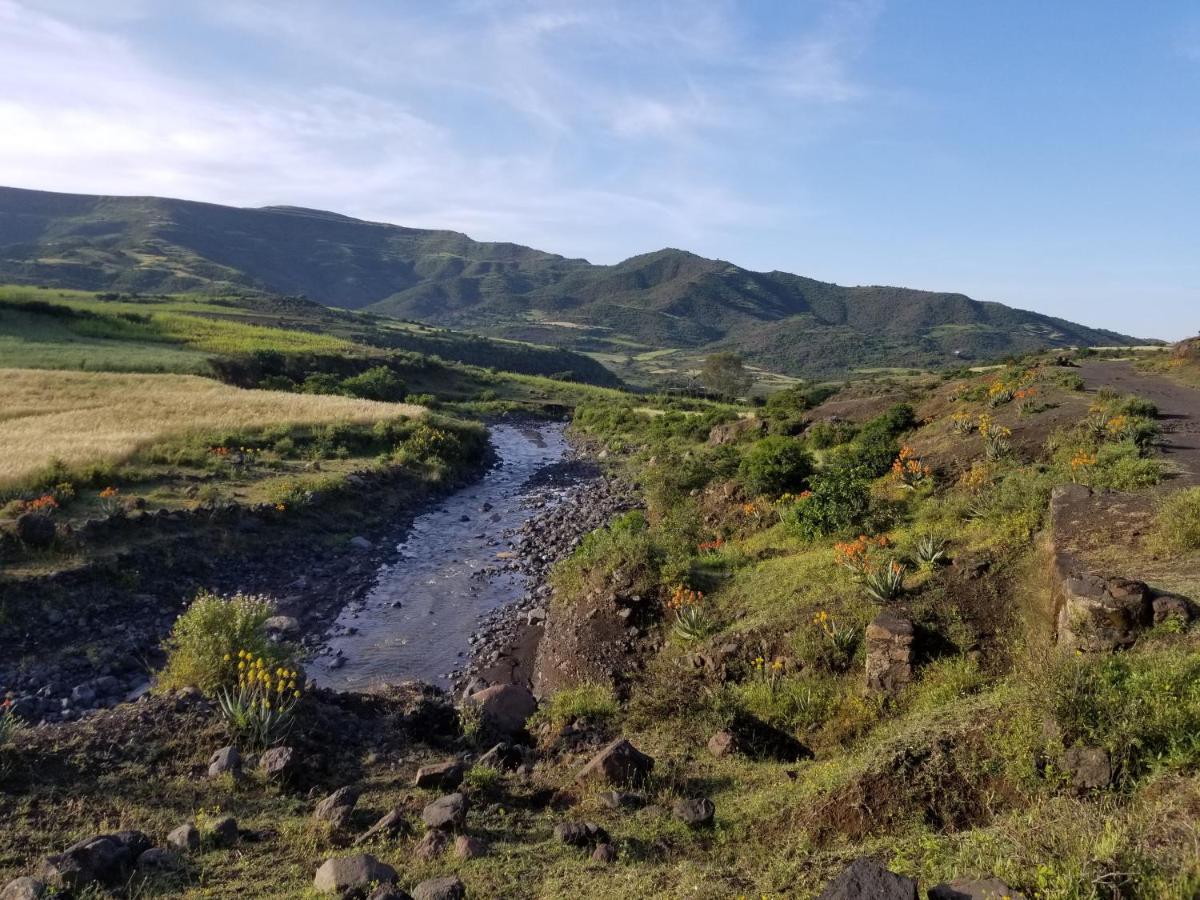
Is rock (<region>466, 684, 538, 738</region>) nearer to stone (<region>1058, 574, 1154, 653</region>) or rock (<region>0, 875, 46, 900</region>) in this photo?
rock (<region>0, 875, 46, 900</region>)

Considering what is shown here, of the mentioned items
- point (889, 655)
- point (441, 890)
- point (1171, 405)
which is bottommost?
point (441, 890)

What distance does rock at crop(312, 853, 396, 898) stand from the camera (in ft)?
18.2

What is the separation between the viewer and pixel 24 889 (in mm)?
5254

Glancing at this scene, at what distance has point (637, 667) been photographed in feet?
41.7

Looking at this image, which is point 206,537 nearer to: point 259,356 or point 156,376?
point 156,376

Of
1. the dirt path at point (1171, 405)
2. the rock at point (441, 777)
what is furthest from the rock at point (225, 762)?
the dirt path at point (1171, 405)

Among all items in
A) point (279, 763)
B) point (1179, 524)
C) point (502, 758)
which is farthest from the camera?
point (1179, 524)

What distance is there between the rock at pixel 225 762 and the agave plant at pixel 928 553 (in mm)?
10345

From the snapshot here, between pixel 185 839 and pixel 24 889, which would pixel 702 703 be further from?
pixel 24 889

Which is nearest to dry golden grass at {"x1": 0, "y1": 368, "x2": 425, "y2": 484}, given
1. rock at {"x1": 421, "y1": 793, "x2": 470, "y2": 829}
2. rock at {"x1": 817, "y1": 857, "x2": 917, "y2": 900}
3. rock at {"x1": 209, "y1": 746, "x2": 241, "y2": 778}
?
rock at {"x1": 209, "y1": 746, "x2": 241, "y2": 778}

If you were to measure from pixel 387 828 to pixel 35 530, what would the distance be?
1422 centimetres

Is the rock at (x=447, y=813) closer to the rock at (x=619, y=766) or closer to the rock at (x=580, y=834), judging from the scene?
the rock at (x=580, y=834)

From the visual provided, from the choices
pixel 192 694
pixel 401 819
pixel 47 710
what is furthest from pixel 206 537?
pixel 401 819

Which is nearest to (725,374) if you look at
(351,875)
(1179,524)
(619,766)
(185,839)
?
(1179,524)
